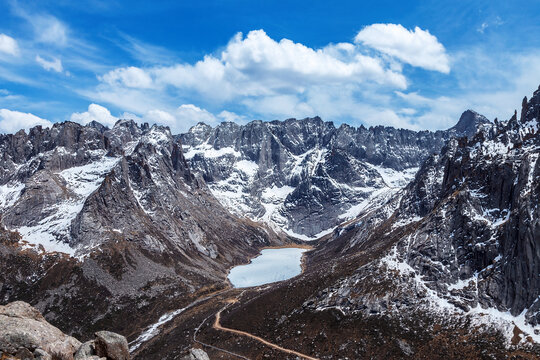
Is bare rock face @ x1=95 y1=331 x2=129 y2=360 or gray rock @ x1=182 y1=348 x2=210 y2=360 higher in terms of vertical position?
bare rock face @ x1=95 y1=331 x2=129 y2=360

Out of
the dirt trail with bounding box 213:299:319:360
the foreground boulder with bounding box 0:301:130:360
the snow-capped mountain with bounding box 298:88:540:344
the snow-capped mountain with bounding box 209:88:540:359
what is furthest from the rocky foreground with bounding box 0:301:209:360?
the snow-capped mountain with bounding box 298:88:540:344

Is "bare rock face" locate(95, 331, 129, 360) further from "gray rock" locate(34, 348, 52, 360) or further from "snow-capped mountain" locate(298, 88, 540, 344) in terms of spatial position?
"snow-capped mountain" locate(298, 88, 540, 344)

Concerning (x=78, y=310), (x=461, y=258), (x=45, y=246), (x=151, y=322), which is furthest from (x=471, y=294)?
(x=45, y=246)

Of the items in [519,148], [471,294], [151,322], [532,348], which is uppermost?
[519,148]

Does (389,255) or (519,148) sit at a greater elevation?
(519,148)

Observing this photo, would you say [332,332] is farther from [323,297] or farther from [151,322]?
[151,322]

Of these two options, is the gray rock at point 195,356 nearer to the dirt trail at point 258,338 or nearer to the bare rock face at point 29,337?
the bare rock face at point 29,337

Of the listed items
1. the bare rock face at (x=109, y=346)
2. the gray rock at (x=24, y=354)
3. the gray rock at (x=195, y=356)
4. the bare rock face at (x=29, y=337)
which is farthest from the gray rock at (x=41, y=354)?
the gray rock at (x=195, y=356)

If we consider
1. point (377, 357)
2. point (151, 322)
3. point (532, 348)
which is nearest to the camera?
point (532, 348)

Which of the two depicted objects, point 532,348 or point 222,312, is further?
point 222,312
